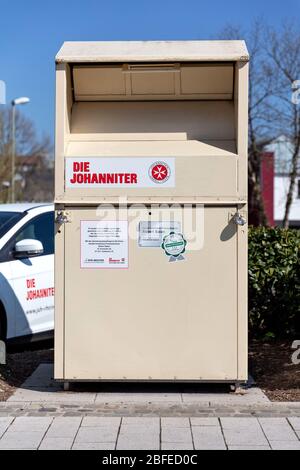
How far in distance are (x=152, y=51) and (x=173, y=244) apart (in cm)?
153

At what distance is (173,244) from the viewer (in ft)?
17.3

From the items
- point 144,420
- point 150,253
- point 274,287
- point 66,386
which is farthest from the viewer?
point 274,287

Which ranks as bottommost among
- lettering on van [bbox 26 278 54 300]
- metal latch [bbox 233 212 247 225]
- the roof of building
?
lettering on van [bbox 26 278 54 300]

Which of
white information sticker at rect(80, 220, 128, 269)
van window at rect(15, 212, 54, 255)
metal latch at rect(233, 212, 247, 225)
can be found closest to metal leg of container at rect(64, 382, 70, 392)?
white information sticker at rect(80, 220, 128, 269)

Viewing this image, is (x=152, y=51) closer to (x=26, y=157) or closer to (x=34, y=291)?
(x=34, y=291)

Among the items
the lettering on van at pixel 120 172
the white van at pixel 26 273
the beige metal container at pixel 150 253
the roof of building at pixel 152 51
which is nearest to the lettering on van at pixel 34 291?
the white van at pixel 26 273

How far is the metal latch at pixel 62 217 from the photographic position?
17.2 ft

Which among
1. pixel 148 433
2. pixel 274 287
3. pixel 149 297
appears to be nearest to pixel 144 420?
pixel 148 433

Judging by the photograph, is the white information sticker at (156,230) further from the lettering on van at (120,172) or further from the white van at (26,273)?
the white van at (26,273)

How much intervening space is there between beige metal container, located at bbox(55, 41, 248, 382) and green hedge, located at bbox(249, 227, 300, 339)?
2051 mm

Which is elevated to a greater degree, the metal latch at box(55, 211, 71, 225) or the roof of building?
the roof of building

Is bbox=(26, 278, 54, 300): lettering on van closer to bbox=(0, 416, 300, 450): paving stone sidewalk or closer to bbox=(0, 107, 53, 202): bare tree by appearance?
bbox=(0, 416, 300, 450): paving stone sidewalk

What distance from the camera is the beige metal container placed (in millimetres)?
5227

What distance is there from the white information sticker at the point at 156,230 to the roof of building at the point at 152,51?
1274mm
